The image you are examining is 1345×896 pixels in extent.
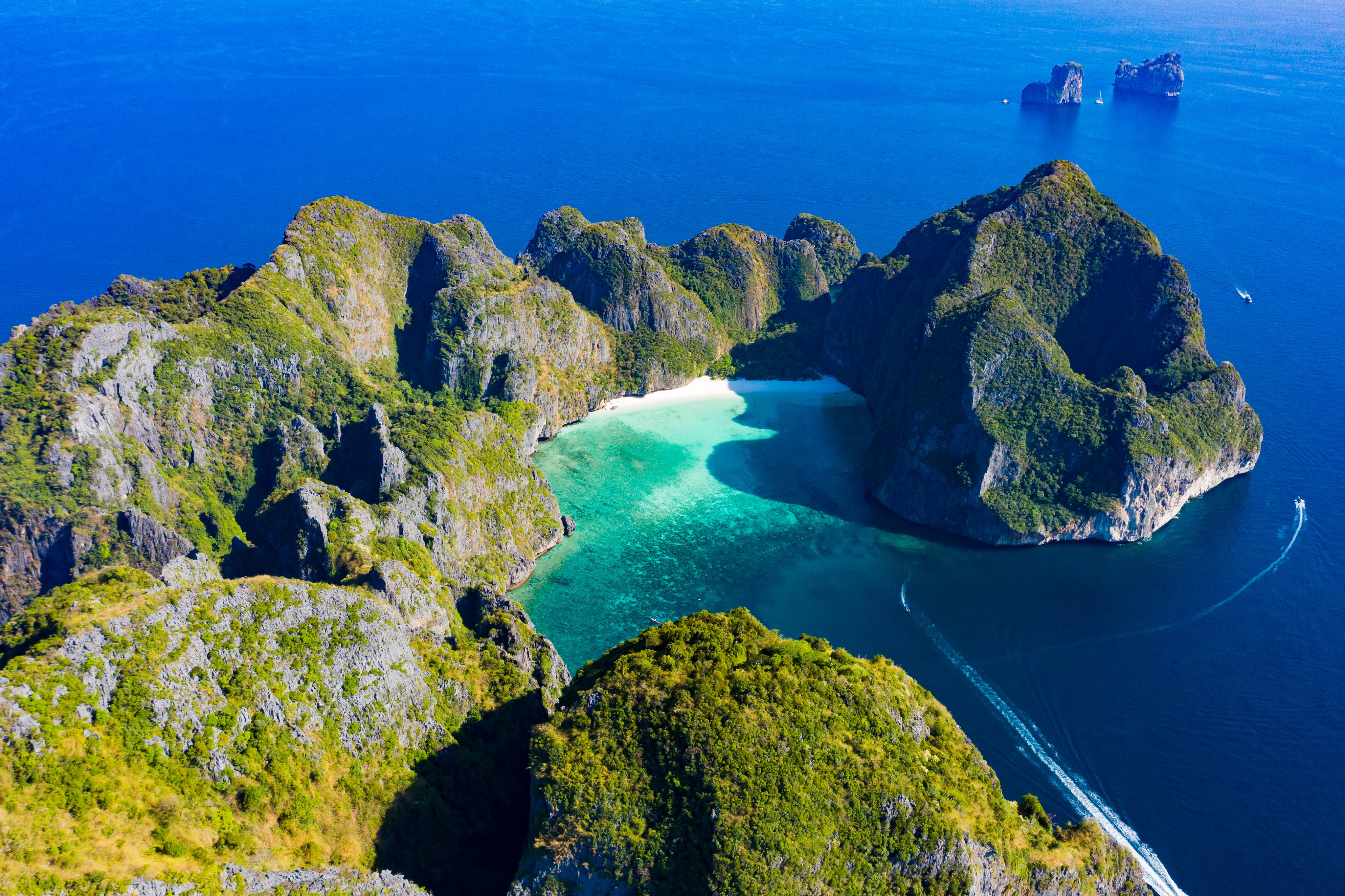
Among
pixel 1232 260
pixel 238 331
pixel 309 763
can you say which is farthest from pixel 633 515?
pixel 1232 260

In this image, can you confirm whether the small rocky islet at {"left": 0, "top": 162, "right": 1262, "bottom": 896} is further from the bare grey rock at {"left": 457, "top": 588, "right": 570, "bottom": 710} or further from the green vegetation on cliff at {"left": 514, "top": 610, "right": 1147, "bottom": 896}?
the bare grey rock at {"left": 457, "top": 588, "right": 570, "bottom": 710}

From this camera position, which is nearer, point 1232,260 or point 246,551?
point 246,551

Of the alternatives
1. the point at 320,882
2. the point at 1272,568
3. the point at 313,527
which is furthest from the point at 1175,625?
the point at 313,527

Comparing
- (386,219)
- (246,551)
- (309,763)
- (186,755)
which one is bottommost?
(246,551)

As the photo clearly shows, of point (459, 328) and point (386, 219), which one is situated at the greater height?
point (386, 219)

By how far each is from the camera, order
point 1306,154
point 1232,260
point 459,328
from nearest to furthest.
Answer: point 459,328 < point 1232,260 < point 1306,154

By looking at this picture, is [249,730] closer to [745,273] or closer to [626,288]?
[626,288]

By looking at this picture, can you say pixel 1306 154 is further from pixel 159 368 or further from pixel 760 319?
pixel 159 368

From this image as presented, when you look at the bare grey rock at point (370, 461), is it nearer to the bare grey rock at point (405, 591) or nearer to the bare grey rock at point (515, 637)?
the bare grey rock at point (515, 637)
